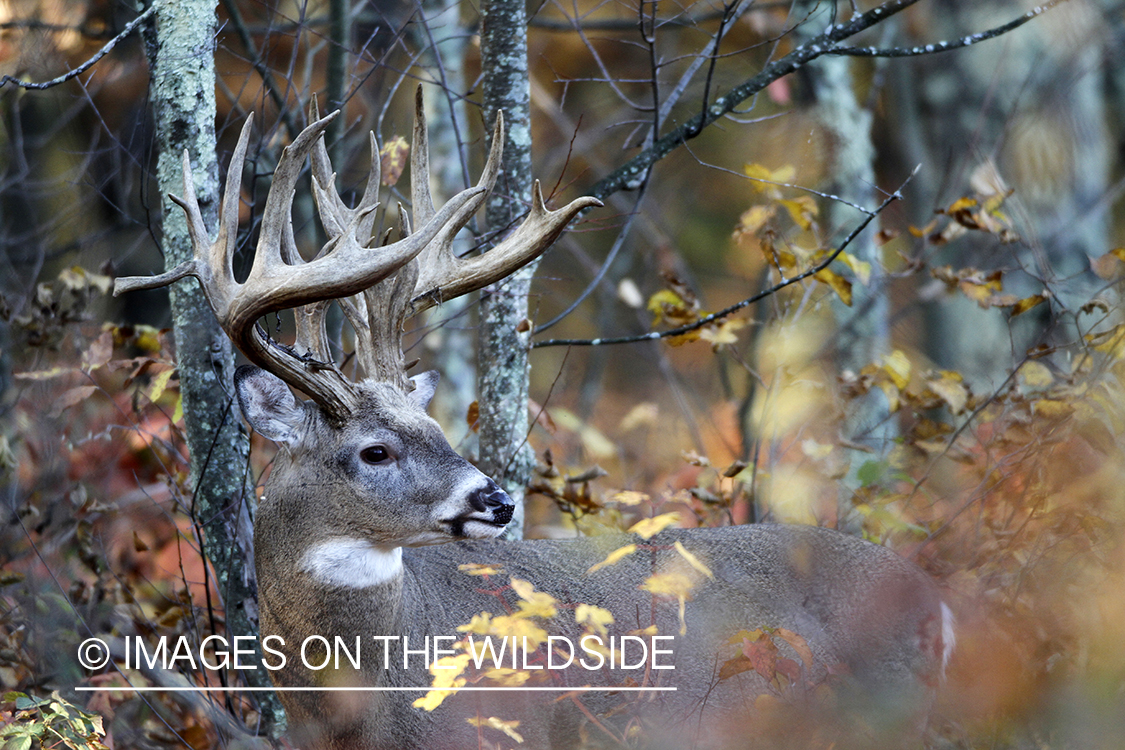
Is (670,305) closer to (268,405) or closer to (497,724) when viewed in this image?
(268,405)

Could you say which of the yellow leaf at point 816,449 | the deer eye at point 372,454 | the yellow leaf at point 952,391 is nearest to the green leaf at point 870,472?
the yellow leaf at point 816,449

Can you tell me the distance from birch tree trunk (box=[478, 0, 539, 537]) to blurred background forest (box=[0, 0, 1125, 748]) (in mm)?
117

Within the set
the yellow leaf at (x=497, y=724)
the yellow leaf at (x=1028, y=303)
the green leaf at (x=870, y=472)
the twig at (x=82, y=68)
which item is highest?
the twig at (x=82, y=68)


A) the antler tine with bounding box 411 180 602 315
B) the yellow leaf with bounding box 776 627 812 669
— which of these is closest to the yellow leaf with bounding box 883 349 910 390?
the yellow leaf with bounding box 776 627 812 669

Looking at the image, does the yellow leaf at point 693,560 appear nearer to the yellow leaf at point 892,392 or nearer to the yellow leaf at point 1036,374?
the yellow leaf at point 892,392

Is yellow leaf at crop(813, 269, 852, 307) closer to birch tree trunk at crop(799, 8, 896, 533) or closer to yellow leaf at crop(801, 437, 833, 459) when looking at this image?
yellow leaf at crop(801, 437, 833, 459)

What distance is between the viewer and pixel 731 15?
14.8ft

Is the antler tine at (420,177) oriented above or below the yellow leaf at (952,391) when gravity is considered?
above

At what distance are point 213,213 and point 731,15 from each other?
7.51ft

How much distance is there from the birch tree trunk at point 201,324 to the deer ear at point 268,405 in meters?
0.67

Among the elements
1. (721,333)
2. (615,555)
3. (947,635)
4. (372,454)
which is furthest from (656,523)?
(721,333)

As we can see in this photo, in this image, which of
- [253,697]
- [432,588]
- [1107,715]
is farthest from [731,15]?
[253,697]

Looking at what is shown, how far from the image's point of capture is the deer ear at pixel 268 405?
3.58 m

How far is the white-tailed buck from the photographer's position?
3.41 meters
